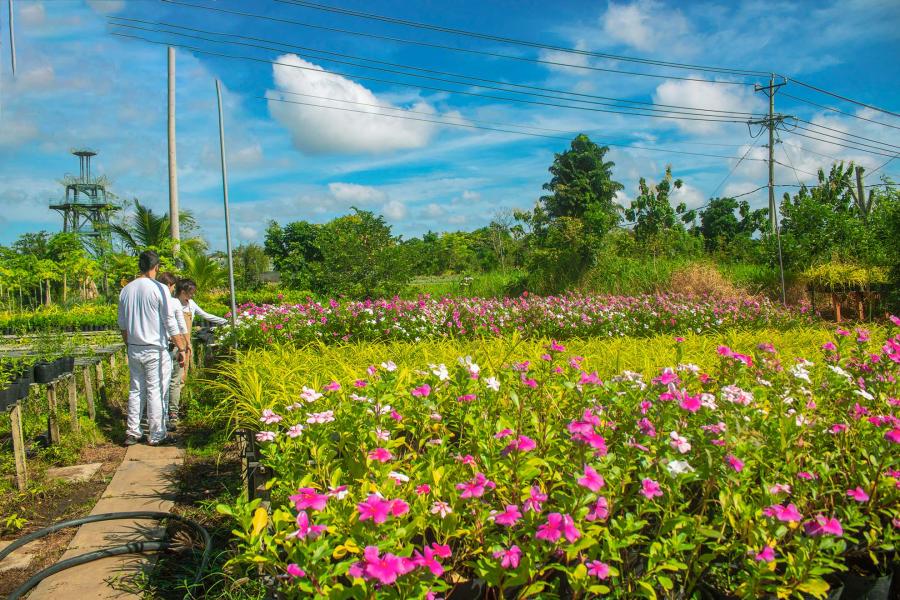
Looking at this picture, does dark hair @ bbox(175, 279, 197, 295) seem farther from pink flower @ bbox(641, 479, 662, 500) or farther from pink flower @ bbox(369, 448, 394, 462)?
pink flower @ bbox(641, 479, 662, 500)

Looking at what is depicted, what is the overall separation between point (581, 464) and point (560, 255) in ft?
43.1

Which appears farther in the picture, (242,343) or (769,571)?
(242,343)

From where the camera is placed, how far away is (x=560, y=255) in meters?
14.5

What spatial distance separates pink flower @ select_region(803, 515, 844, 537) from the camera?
57.7 inches

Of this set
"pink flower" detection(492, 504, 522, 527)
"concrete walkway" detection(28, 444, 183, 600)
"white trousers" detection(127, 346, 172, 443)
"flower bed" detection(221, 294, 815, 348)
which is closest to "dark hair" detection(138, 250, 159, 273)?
"white trousers" detection(127, 346, 172, 443)

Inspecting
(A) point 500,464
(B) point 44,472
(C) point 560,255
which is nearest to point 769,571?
(A) point 500,464

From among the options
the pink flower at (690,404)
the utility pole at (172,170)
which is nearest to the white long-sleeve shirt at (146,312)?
the pink flower at (690,404)

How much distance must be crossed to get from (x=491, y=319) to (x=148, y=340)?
3713 mm

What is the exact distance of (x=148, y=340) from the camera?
4602 mm

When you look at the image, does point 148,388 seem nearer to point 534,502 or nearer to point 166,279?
point 166,279

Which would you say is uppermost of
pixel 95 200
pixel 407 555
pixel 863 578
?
pixel 95 200

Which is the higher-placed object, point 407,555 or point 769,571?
point 407,555

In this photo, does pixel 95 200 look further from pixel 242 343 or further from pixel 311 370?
pixel 311 370

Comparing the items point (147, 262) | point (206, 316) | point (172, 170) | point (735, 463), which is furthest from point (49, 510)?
point (172, 170)
